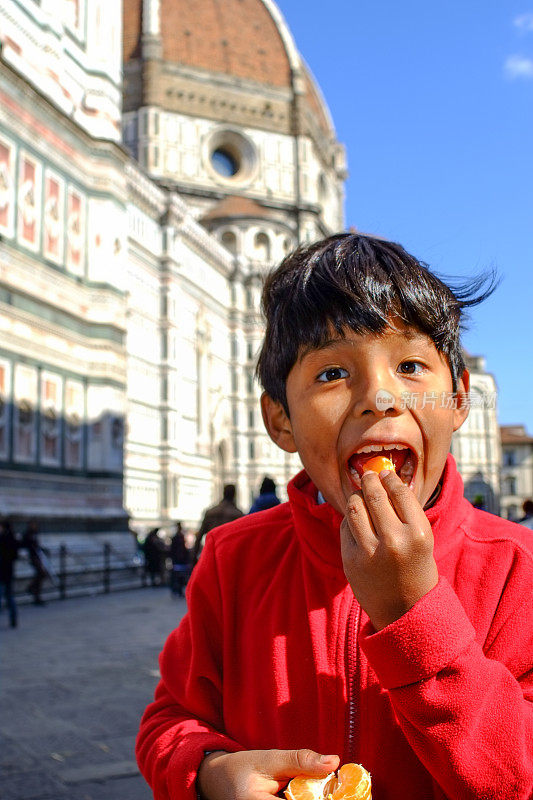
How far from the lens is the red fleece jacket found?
0.95m

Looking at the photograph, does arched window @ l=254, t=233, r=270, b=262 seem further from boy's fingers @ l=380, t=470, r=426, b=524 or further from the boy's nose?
boy's fingers @ l=380, t=470, r=426, b=524

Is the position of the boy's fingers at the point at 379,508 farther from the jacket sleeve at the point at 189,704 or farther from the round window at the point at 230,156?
the round window at the point at 230,156

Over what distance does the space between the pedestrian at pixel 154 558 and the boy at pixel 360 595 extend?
15.6m

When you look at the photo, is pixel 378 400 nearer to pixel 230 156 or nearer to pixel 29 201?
pixel 29 201

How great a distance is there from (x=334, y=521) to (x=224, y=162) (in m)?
45.3

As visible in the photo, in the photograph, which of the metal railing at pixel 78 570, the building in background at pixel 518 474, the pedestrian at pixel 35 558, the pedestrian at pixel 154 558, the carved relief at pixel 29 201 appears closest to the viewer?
the pedestrian at pixel 35 558

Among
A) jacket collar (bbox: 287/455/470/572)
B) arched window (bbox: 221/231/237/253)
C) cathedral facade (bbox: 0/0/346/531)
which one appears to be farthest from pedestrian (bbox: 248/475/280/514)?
arched window (bbox: 221/231/237/253)

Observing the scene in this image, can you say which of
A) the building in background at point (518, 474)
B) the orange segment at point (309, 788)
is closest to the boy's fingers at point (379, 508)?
the orange segment at point (309, 788)

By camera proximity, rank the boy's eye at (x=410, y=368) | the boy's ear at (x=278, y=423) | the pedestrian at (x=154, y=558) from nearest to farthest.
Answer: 1. the boy's eye at (x=410, y=368)
2. the boy's ear at (x=278, y=423)
3. the pedestrian at (x=154, y=558)

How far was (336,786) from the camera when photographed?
40.0 inches

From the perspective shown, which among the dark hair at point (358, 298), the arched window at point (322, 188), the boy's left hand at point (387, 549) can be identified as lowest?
the boy's left hand at point (387, 549)

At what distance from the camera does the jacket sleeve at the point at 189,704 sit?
47.2 inches

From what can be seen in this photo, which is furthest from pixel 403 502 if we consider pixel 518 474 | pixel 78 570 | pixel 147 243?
pixel 518 474

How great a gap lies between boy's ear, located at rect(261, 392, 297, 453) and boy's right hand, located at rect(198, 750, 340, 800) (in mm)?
484
